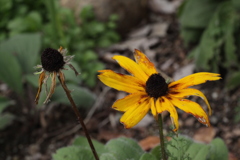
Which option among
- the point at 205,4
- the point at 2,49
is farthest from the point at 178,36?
the point at 2,49

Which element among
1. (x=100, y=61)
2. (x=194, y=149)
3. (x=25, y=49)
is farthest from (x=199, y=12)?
(x=194, y=149)

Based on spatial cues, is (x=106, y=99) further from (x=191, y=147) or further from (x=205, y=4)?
(x=191, y=147)

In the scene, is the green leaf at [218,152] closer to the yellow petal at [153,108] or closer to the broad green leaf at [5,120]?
the yellow petal at [153,108]

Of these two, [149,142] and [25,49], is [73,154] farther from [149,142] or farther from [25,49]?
[25,49]

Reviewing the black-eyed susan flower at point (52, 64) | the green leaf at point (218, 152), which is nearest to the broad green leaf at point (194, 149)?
the green leaf at point (218, 152)

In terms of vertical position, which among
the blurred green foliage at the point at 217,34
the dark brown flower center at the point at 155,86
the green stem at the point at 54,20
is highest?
the green stem at the point at 54,20

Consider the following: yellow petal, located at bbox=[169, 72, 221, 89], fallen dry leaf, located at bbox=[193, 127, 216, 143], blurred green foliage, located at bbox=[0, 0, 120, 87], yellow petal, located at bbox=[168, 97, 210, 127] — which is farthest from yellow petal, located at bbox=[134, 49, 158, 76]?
blurred green foliage, located at bbox=[0, 0, 120, 87]
